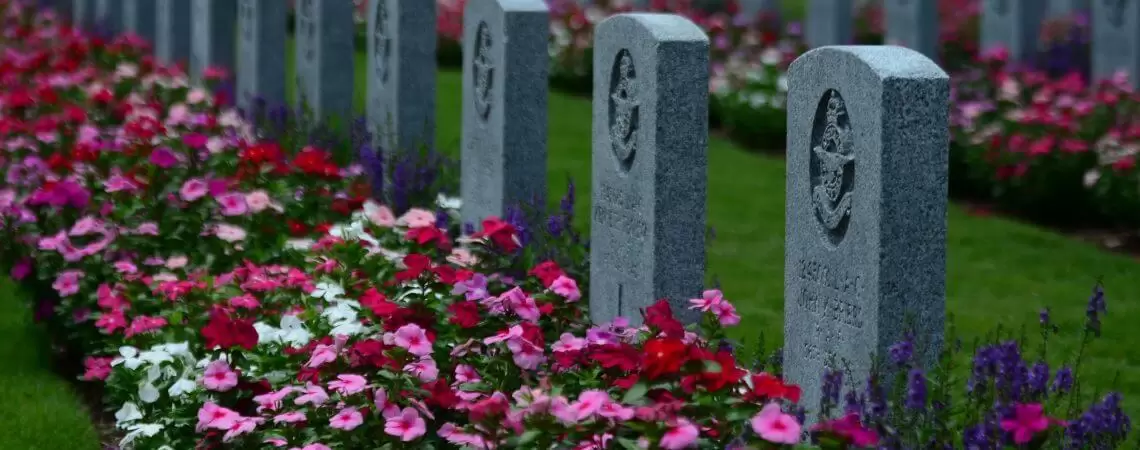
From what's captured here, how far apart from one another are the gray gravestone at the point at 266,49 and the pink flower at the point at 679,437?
7710mm

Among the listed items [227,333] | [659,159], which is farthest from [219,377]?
[659,159]

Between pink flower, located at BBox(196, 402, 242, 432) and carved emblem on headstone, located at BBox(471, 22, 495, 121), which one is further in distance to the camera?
carved emblem on headstone, located at BBox(471, 22, 495, 121)

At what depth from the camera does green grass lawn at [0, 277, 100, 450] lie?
5004 mm

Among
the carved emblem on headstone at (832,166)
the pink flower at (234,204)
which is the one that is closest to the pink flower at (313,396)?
the carved emblem on headstone at (832,166)

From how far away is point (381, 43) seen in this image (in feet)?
27.8

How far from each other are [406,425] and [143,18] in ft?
39.0

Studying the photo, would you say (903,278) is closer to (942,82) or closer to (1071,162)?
(942,82)

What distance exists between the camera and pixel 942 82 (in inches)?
150

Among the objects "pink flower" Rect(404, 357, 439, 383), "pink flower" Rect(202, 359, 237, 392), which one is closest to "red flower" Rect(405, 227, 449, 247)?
"pink flower" Rect(202, 359, 237, 392)

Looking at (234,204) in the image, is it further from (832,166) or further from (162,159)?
(832,166)

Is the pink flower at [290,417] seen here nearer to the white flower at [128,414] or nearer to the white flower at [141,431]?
the white flower at [141,431]

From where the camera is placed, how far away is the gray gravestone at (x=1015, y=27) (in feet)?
38.5

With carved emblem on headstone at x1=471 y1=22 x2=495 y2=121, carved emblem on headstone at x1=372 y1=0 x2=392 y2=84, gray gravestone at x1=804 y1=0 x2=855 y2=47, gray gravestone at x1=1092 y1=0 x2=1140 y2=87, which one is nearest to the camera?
carved emblem on headstone at x1=471 y1=22 x2=495 y2=121

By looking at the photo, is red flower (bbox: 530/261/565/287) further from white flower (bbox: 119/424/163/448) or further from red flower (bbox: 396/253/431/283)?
white flower (bbox: 119/424/163/448)
